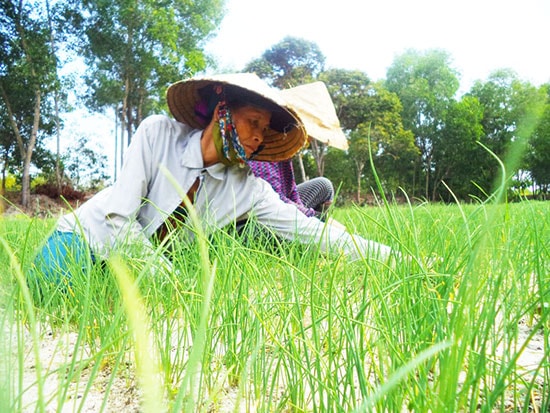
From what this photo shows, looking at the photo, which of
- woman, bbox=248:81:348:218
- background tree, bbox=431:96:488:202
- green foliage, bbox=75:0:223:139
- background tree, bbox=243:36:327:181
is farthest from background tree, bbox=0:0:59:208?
background tree, bbox=431:96:488:202

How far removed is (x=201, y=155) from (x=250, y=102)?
31cm

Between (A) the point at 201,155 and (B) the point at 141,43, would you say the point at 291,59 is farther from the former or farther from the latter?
(A) the point at 201,155

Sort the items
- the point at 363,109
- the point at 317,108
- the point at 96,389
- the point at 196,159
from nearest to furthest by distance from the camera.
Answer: the point at 96,389 → the point at 196,159 → the point at 317,108 → the point at 363,109

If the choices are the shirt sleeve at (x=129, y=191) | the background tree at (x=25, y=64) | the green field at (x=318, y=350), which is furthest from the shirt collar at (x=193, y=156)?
the background tree at (x=25, y=64)

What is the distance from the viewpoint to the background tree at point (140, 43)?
13.2 m

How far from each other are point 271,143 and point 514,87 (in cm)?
2582

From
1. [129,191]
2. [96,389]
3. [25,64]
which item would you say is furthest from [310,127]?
[25,64]

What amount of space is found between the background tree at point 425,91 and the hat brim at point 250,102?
22129mm

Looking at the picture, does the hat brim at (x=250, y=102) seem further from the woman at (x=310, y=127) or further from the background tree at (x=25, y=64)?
the background tree at (x=25, y=64)

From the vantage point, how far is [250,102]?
177cm

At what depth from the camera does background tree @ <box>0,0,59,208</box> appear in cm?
1154

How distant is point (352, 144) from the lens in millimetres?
18500

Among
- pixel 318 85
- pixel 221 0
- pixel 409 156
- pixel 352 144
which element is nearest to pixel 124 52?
pixel 221 0

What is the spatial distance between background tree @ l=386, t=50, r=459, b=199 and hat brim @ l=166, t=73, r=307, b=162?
2213 centimetres
